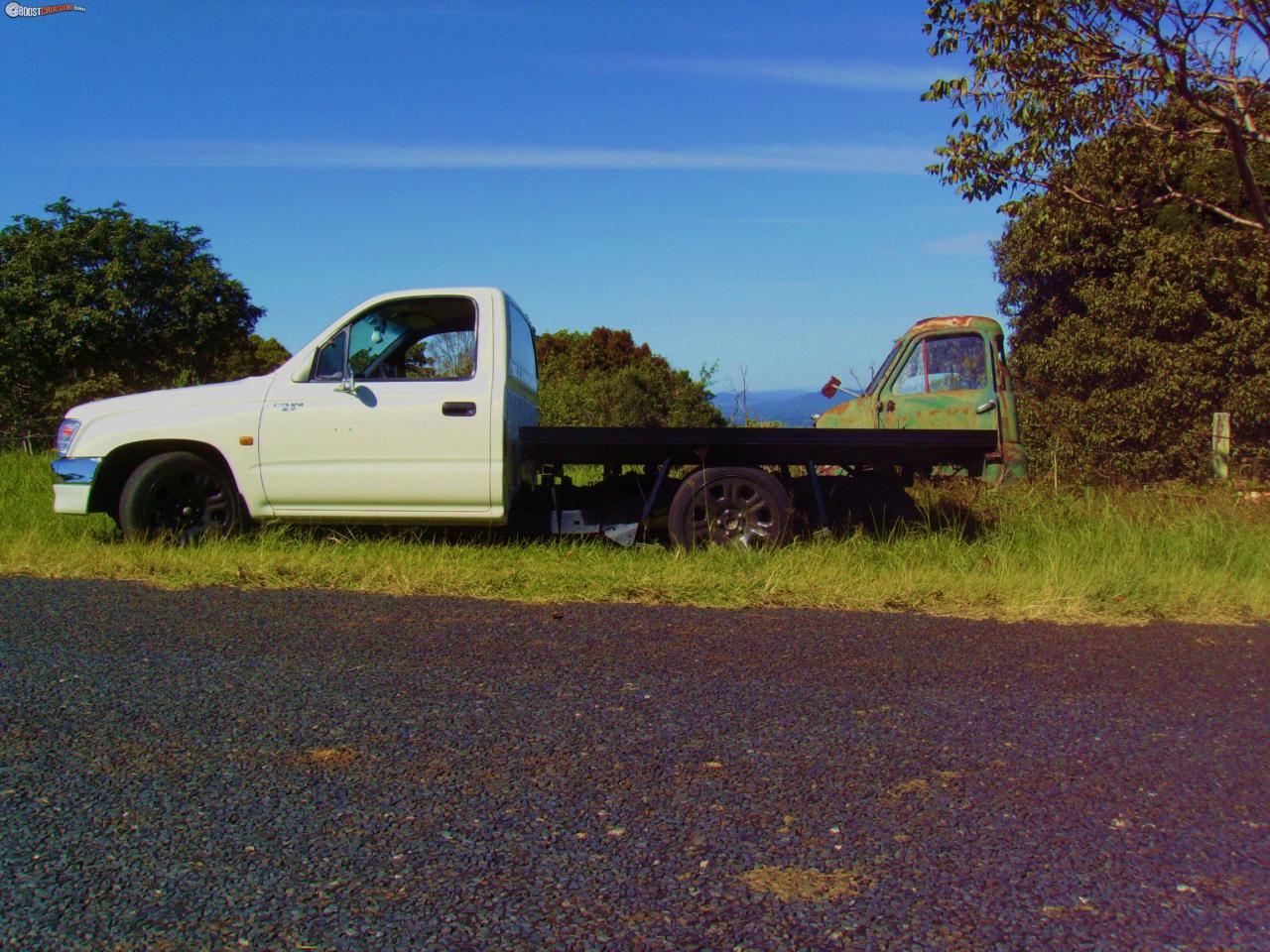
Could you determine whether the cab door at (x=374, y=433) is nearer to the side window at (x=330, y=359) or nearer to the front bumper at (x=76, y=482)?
the side window at (x=330, y=359)

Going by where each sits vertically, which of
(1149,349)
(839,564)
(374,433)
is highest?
(1149,349)

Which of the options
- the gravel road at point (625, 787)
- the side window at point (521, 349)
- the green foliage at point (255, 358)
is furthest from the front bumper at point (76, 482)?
the green foliage at point (255, 358)

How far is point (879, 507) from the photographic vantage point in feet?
26.1

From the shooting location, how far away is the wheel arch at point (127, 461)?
7875mm

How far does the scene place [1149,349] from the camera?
56.2 ft

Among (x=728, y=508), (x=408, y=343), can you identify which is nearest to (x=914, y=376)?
(x=728, y=508)

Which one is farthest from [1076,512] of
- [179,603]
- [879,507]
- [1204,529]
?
[179,603]

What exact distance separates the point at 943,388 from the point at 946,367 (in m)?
0.19

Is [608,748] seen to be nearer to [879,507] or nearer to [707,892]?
[707,892]

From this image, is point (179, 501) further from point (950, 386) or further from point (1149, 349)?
point (1149, 349)

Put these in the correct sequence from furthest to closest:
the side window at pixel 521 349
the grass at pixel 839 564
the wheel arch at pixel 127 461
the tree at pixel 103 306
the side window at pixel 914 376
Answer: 1. the tree at pixel 103 306
2. the side window at pixel 914 376
3. the side window at pixel 521 349
4. the wheel arch at pixel 127 461
5. the grass at pixel 839 564

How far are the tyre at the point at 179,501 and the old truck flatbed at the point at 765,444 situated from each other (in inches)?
90.2

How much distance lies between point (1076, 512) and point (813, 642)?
437cm

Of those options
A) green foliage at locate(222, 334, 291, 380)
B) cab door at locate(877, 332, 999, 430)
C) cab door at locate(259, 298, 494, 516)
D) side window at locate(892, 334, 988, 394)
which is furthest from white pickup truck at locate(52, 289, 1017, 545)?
green foliage at locate(222, 334, 291, 380)
